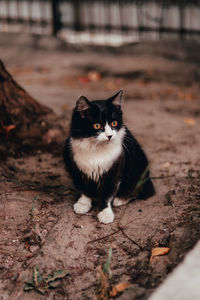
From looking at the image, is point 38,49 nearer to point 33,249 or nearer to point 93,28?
point 93,28

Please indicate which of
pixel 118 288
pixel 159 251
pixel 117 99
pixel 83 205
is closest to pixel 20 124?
pixel 83 205

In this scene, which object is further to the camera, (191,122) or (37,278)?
(191,122)

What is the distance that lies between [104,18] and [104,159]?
7.28 metres

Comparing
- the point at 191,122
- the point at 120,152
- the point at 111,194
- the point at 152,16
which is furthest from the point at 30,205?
the point at 152,16

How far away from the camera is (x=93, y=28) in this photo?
923 cm

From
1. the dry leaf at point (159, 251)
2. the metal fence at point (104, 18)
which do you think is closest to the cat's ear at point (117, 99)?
the dry leaf at point (159, 251)

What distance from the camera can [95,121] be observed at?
2535 mm

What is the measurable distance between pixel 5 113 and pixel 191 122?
91.3 inches

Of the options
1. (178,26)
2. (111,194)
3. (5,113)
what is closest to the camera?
(111,194)

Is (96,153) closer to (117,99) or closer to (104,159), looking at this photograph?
(104,159)

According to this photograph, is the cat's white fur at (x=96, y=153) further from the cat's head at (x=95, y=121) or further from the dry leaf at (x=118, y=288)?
the dry leaf at (x=118, y=288)

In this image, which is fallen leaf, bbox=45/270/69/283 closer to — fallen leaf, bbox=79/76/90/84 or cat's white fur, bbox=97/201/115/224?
cat's white fur, bbox=97/201/115/224

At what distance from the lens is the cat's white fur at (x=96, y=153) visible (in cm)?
260

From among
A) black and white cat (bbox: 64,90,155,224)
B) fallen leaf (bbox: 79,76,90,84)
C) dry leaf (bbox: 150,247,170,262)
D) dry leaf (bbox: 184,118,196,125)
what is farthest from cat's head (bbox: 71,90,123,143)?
fallen leaf (bbox: 79,76,90,84)
